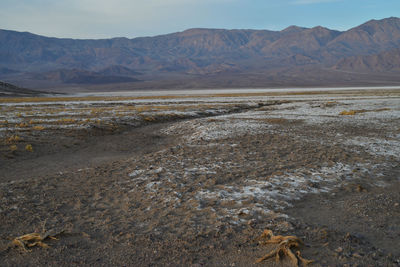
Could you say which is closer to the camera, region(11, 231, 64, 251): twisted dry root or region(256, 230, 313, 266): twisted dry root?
region(256, 230, 313, 266): twisted dry root

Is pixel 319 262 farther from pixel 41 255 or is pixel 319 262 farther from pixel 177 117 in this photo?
pixel 177 117

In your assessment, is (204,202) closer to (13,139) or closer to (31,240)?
(31,240)

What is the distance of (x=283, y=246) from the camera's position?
5.48 meters

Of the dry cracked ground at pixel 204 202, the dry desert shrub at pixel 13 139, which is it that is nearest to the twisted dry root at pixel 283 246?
the dry cracked ground at pixel 204 202

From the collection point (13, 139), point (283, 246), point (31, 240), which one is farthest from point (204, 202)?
point (13, 139)

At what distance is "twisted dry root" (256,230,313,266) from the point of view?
5.29m

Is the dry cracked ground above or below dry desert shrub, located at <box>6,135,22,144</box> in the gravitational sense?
below

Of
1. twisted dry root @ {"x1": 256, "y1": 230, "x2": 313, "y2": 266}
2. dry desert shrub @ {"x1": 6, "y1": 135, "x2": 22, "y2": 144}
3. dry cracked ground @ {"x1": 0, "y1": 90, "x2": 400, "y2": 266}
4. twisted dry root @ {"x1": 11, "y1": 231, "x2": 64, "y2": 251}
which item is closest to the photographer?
twisted dry root @ {"x1": 256, "y1": 230, "x2": 313, "y2": 266}

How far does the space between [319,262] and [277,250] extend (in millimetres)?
697

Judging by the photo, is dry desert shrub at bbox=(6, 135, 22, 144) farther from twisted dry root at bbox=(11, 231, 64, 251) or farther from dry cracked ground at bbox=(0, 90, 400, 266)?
twisted dry root at bbox=(11, 231, 64, 251)

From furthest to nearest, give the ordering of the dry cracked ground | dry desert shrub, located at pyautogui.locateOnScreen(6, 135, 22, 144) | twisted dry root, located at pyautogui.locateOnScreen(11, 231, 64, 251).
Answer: dry desert shrub, located at pyautogui.locateOnScreen(6, 135, 22, 144), twisted dry root, located at pyautogui.locateOnScreen(11, 231, 64, 251), the dry cracked ground

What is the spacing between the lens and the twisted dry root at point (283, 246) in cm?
529

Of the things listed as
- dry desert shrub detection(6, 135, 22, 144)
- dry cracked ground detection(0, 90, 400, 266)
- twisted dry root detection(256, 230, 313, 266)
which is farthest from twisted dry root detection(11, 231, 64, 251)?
dry desert shrub detection(6, 135, 22, 144)

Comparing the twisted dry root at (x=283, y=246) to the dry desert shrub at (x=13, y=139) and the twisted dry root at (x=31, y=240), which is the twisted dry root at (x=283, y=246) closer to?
the twisted dry root at (x=31, y=240)
